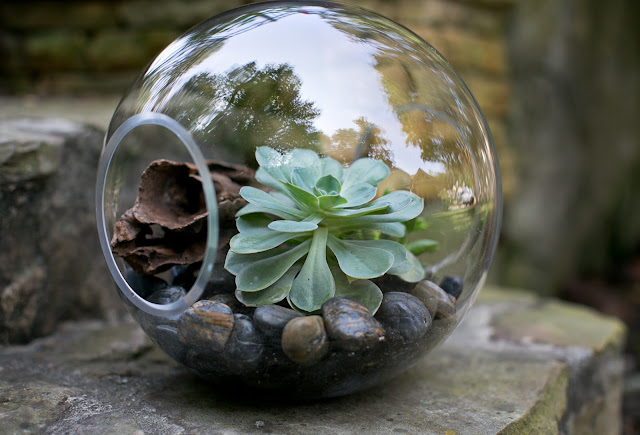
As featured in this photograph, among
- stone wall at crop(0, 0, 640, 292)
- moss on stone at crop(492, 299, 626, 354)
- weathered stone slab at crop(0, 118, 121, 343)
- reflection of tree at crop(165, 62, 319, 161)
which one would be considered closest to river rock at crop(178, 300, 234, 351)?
reflection of tree at crop(165, 62, 319, 161)

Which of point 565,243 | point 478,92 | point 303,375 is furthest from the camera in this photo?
point 565,243

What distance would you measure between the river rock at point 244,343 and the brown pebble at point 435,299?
0.28 meters

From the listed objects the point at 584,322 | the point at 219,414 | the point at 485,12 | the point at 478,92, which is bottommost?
the point at 219,414

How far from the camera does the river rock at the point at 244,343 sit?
2.76 feet

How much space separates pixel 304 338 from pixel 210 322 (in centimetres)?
15

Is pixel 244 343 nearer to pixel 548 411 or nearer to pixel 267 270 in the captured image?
pixel 267 270

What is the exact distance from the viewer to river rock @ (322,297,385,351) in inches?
32.1

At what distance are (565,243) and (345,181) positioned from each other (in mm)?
2985

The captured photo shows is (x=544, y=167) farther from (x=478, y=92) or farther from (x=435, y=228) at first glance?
(x=435, y=228)

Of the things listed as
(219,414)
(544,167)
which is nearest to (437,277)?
(219,414)

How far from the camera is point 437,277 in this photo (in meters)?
1.06

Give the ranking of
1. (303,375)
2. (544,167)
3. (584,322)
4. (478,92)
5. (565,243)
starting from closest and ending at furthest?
(303,375) < (584,322) < (478,92) < (544,167) < (565,243)

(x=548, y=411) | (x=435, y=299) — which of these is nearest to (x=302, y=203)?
(x=435, y=299)

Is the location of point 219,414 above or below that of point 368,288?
below
